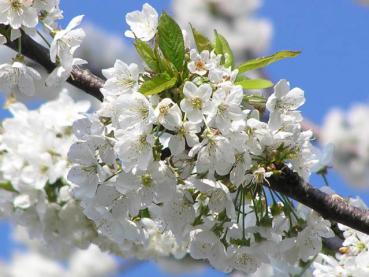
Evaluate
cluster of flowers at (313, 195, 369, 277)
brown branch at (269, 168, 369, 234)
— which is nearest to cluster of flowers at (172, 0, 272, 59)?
cluster of flowers at (313, 195, 369, 277)

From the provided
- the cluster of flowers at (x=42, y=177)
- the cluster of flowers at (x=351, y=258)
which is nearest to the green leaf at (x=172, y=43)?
the cluster of flowers at (x=351, y=258)

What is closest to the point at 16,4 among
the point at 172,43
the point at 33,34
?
the point at 33,34

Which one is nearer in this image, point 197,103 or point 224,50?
point 197,103

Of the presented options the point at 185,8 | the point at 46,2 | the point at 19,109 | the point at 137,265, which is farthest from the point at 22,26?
the point at 185,8

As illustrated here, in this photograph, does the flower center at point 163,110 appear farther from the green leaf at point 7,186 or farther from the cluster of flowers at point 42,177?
the green leaf at point 7,186

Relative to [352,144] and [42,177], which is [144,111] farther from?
[352,144]

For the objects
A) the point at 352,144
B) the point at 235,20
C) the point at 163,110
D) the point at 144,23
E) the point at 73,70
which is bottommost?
the point at 163,110

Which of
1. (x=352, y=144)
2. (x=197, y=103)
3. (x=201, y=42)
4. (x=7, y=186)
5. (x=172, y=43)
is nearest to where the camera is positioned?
(x=197, y=103)
